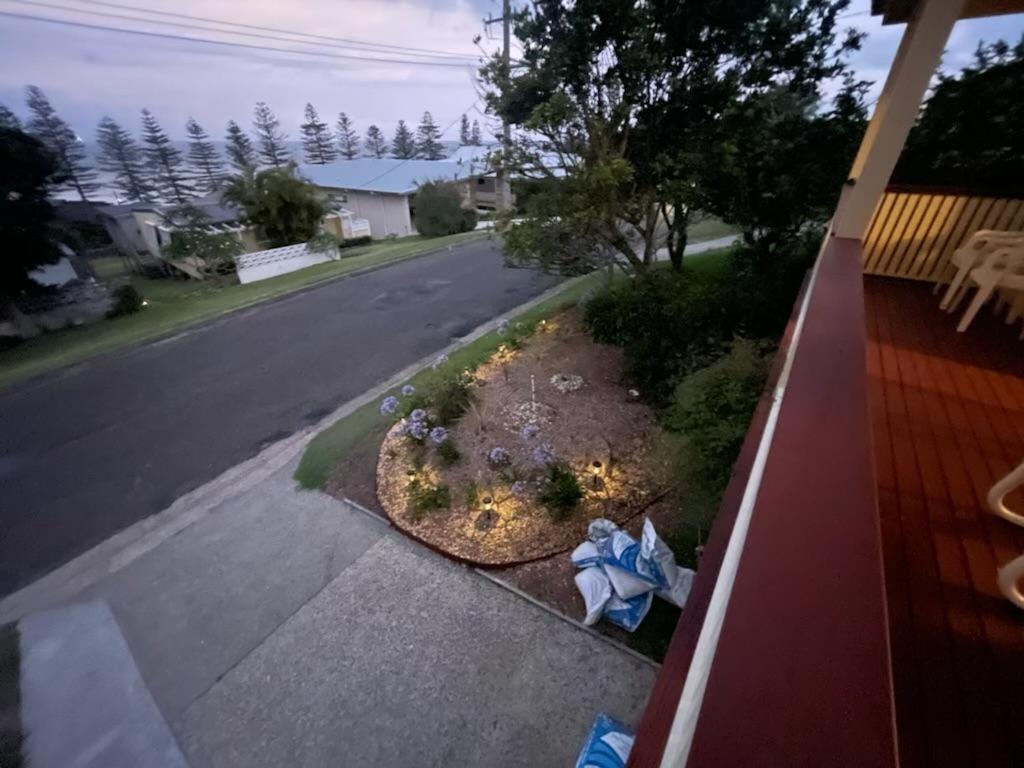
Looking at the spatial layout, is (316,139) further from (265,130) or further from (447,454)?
(447,454)

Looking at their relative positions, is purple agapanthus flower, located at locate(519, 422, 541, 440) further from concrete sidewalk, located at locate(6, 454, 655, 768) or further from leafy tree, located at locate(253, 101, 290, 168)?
leafy tree, located at locate(253, 101, 290, 168)

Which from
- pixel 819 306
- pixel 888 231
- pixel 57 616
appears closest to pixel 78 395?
pixel 57 616

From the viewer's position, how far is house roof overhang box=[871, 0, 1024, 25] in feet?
11.5

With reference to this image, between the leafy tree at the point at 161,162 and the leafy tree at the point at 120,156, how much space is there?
→ 103cm

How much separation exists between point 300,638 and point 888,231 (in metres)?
6.46

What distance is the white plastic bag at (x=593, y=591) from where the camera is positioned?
3.02m

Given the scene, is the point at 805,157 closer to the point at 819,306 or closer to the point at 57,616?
the point at 819,306

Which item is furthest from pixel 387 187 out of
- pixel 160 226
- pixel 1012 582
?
pixel 1012 582

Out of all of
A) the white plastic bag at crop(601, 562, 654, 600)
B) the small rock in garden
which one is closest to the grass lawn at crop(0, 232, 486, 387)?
the small rock in garden

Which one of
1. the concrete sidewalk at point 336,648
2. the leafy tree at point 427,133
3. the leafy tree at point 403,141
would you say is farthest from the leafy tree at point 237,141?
the concrete sidewalk at point 336,648

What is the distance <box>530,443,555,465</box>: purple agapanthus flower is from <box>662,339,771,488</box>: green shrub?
47.1 inches

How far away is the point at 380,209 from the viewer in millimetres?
23984

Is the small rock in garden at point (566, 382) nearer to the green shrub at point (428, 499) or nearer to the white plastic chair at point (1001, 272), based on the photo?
the green shrub at point (428, 499)

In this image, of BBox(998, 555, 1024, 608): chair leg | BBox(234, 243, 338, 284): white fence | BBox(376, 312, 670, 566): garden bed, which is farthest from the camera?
BBox(234, 243, 338, 284): white fence
